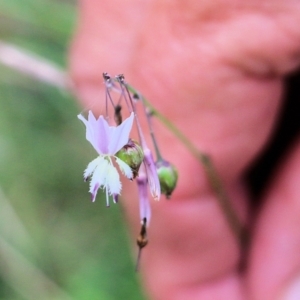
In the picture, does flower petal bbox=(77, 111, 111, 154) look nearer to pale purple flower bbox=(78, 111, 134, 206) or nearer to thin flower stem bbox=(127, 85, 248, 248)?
pale purple flower bbox=(78, 111, 134, 206)

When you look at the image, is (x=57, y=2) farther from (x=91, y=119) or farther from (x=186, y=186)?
(x=91, y=119)

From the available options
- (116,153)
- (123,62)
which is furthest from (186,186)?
(116,153)

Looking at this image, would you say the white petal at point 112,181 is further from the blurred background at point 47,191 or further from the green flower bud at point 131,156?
the blurred background at point 47,191

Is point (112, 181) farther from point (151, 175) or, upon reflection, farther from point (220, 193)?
point (220, 193)

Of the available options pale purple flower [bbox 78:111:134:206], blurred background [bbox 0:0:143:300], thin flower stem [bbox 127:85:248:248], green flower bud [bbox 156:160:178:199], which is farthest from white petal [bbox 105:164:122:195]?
blurred background [bbox 0:0:143:300]

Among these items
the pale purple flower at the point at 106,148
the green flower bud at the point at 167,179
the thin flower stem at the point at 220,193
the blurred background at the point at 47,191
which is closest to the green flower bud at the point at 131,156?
the pale purple flower at the point at 106,148

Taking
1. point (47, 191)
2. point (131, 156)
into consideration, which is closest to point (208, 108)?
point (131, 156)
